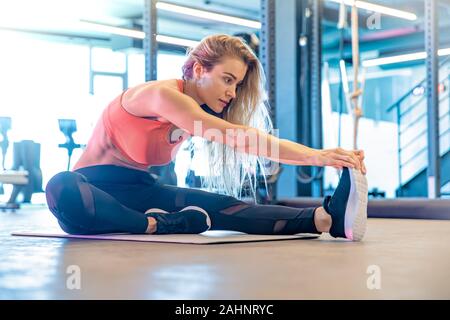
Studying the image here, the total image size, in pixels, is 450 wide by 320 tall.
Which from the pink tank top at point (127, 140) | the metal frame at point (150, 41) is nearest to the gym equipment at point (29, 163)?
the metal frame at point (150, 41)

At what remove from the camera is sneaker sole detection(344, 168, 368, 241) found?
1.86 meters

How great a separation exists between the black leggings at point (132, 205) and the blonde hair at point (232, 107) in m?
0.15

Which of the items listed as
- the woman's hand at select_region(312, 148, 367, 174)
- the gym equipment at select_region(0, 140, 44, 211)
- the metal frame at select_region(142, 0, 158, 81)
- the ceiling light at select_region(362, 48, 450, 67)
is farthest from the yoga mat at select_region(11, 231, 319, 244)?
the ceiling light at select_region(362, 48, 450, 67)

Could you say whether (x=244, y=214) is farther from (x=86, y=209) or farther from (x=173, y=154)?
(x=86, y=209)

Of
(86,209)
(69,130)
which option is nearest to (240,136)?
(86,209)

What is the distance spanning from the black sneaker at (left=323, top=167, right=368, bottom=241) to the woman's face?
1.48 feet

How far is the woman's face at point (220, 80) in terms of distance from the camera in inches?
82.7

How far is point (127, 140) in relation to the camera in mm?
2129

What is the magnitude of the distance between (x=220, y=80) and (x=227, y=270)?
94 centimetres

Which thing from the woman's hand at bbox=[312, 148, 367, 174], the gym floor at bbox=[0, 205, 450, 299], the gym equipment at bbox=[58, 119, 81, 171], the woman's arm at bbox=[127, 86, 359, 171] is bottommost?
the gym floor at bbox=[0, 205, 450, 299]

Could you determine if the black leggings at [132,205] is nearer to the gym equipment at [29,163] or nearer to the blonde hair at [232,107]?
the blonde hair at [232,107]

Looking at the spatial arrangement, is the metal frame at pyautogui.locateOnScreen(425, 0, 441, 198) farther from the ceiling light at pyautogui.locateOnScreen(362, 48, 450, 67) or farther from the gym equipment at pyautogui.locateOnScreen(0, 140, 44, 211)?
the ceiling light at pyautogui.locateOnScreen(362, 48, 450, 67)

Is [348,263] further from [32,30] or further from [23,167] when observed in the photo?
[32,30]

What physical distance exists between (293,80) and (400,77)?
795 centimetres
